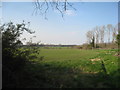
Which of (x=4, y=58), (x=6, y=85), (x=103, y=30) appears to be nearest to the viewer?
(x=6, y=85)

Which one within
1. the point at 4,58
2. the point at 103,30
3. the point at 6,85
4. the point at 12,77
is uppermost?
the point at 103,30

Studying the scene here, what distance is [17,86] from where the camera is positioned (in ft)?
10.3

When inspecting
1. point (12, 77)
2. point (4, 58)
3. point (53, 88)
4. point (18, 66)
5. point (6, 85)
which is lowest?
point (53, 88)

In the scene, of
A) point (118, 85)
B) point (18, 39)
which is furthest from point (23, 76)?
point (118, 85)

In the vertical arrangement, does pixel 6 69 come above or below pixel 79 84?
above

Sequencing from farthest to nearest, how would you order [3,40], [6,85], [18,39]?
[18,39] → [3,40] → [6,85]

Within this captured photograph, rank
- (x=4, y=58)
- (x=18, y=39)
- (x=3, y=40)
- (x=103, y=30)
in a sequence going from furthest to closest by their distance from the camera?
(x=103, y=30)
(x=18, y=39)
(x=3, y=40)
(x=4, y=58)

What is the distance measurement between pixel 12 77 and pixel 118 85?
152 inches

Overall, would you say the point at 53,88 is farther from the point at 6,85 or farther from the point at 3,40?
the point at 3,40

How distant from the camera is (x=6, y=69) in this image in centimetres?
319

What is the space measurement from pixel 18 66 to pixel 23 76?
1.52ft

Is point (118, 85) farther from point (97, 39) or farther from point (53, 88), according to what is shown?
point (97, 39)

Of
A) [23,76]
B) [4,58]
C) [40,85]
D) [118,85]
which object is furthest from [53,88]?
[118,85]

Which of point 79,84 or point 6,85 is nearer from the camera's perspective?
point 6,85
